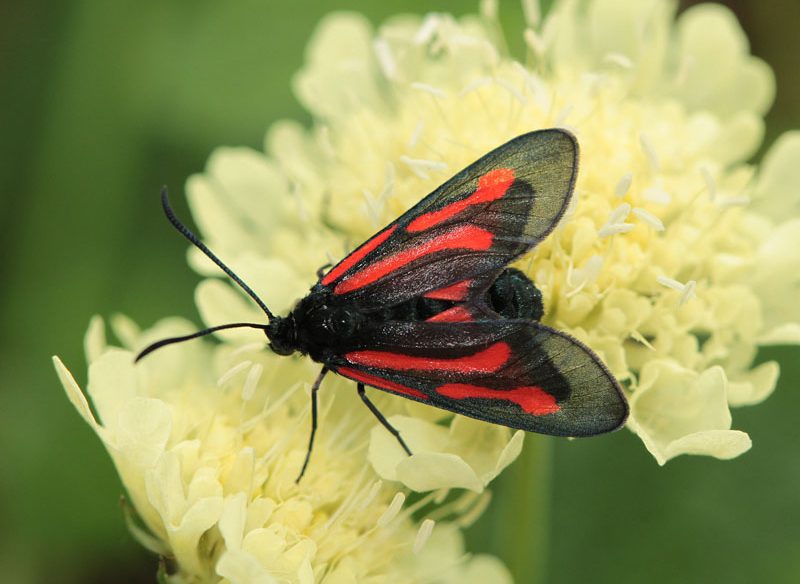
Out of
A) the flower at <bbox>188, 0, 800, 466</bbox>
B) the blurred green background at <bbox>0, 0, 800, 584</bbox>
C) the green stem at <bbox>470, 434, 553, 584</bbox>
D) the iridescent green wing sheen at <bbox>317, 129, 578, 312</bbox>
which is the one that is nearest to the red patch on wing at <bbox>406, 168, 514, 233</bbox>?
the iridescent green wing sheen at <bbox>317, 129, 578, 312</bbox>

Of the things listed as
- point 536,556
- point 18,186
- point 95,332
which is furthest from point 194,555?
point 18,186

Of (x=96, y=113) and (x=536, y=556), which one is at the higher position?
(x=96, y=113)

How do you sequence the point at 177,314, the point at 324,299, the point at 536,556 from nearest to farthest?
the point at 324,299
the point at 536,556
the point at 177,314

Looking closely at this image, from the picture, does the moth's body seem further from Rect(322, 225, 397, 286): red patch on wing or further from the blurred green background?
the blurred green background

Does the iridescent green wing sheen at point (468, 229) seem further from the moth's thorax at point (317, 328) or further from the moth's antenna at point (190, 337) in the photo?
the moth's antenna at point (190, 337)

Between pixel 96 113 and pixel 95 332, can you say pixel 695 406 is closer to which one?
pixel 95 332

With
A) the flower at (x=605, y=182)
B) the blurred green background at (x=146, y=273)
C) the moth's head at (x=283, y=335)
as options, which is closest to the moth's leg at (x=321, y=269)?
the flower at (x=605, y=182)
